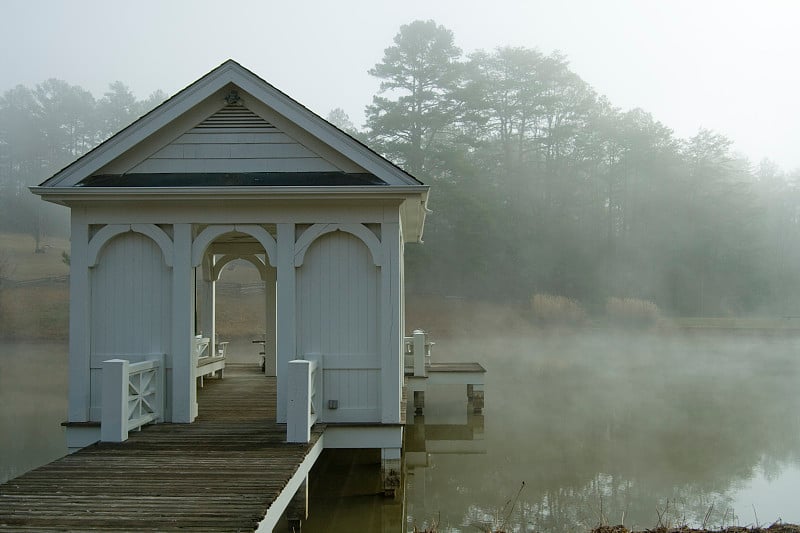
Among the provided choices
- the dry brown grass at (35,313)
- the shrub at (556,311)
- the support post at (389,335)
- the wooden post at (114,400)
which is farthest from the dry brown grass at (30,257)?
the support post at (389,335)

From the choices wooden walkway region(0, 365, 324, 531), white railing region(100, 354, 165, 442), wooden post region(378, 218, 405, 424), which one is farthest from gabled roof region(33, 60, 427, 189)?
wooden walkway region(0, 365, 324, 531)

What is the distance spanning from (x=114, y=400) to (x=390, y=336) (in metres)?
3.49

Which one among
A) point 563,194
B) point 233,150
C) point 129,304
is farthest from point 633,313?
point 129,304

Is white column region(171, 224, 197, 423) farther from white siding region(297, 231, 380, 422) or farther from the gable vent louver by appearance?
the gable vent louver

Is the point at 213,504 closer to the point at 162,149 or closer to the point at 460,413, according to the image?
the point at 162,149

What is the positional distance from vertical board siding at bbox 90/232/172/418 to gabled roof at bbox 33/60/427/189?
40.7 inches

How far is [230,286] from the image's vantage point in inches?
1657

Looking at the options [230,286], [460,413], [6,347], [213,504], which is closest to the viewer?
[213,504]

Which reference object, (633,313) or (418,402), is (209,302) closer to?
(418,402)

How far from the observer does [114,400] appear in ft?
27.9

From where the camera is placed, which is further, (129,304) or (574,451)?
(574,451)

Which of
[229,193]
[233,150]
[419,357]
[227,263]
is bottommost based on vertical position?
[419,357]

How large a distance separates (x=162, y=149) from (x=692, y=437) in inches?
446

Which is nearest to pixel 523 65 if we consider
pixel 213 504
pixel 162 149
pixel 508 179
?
pixel 508 179
